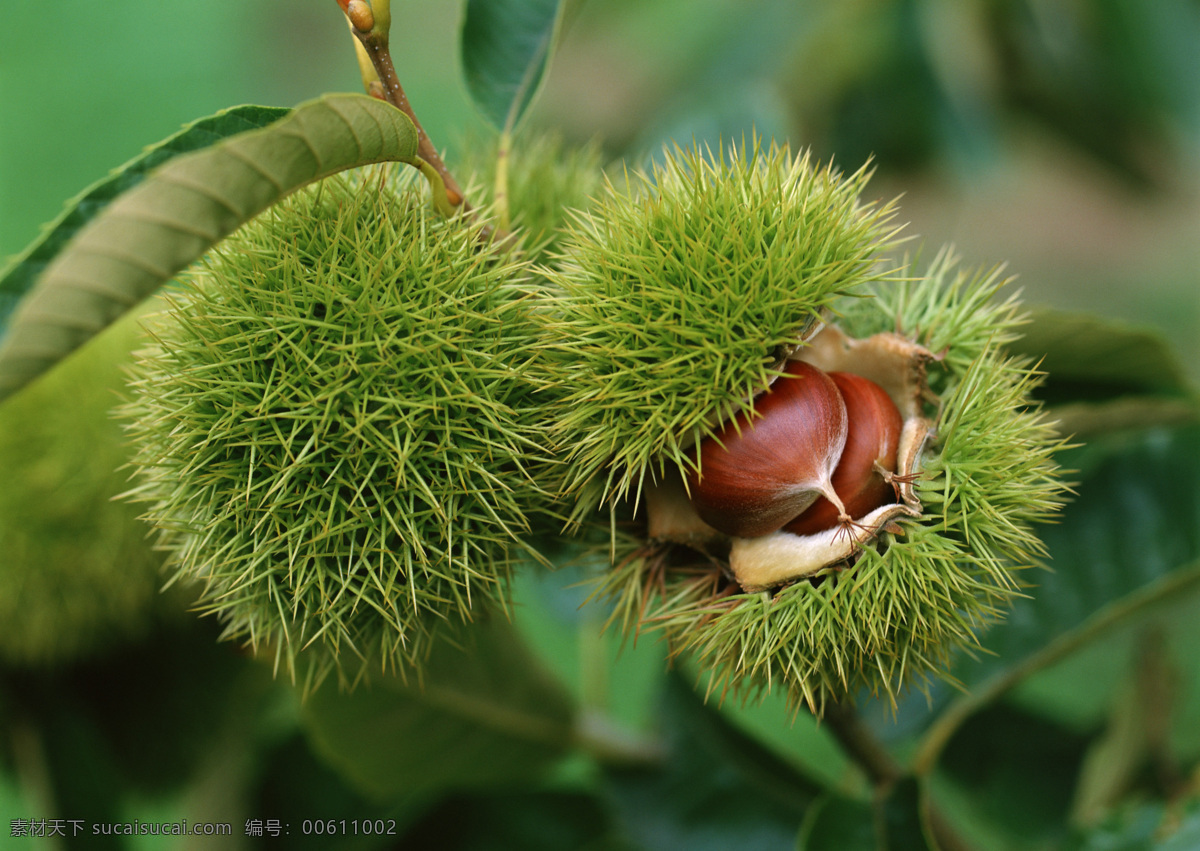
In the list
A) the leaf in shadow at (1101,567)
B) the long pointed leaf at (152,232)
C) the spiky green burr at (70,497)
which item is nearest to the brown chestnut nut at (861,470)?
the leaf in shadow at (1101,567)

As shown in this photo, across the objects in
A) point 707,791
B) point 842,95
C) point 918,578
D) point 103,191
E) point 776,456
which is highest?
point 842,95

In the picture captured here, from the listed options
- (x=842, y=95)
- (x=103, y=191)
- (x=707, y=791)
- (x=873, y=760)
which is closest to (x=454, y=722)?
(x=707, y=791)

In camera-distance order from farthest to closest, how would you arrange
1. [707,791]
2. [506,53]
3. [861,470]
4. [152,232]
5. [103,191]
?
[707,791] < [506,53] < [861,470] < [103,191] < [152,232]

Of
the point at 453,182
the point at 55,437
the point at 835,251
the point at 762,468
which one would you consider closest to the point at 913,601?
the point at 762,468

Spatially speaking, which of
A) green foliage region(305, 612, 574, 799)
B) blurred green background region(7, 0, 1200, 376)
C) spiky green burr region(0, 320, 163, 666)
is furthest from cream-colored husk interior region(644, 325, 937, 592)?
spiky green burr region(0, 320, 163, 666)

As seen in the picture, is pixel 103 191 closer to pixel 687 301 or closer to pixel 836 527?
pixel 687 301

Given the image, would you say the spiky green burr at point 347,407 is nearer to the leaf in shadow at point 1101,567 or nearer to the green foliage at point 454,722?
the green foliage at point 454,722
